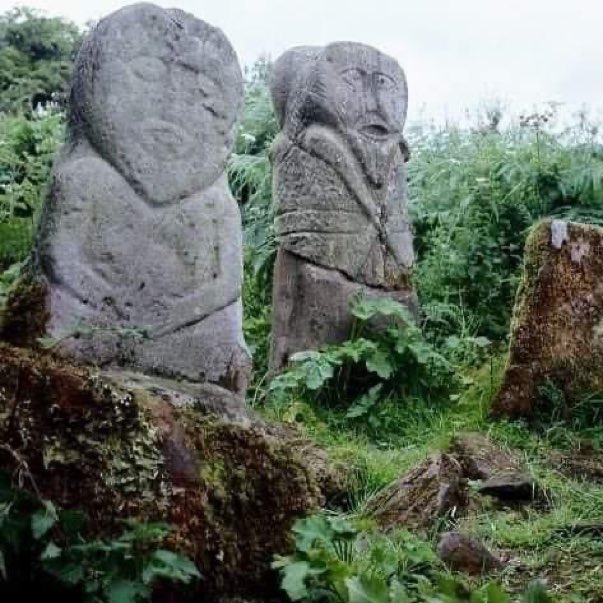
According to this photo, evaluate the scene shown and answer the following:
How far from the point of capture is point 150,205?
3.74 meters

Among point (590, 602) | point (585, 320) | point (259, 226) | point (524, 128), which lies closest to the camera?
point (590, 602)

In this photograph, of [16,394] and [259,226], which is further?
[259,226]

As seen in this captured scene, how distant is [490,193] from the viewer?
723cm

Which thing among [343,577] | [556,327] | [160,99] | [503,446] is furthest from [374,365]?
[343,577]

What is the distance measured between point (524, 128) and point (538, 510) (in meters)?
5.60

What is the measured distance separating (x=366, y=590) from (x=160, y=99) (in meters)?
2.35

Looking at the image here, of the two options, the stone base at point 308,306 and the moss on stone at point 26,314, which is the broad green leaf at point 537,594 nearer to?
the moss on stone at point 26,314

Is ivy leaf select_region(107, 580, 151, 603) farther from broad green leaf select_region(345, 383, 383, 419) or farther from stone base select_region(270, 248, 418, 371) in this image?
stone base select_region(270, 248, 418, 371)

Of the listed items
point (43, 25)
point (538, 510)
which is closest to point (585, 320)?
point (538, 510)

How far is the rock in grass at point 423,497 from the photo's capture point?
10.6 feet

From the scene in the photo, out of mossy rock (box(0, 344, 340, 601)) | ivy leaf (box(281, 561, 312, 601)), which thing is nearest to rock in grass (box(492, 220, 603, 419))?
mossy rock (box(0, 344, 340, 601))

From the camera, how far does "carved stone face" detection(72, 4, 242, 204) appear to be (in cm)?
368

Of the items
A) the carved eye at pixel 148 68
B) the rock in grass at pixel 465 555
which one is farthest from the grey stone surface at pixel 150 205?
the rock in grass at pixel 465 555

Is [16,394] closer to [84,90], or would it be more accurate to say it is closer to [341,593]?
[341,593]
